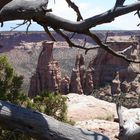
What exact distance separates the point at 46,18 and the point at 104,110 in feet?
114

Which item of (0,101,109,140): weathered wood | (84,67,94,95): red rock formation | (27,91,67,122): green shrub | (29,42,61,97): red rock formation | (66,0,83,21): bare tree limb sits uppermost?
(66,0,83,21): bare tree limb

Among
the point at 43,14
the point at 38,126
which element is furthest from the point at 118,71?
the point at 38,126

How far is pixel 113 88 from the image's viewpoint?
79.4m

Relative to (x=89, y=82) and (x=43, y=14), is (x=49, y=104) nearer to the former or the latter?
(x=43, y=14)

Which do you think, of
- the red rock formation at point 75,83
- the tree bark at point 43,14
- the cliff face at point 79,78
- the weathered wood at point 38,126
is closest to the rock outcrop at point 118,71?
the cliff face at point 79,78

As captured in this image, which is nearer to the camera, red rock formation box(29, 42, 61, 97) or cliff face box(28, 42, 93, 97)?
cliff face box(28, 42, 93, 97)

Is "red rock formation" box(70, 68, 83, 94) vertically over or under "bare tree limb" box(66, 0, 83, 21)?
under

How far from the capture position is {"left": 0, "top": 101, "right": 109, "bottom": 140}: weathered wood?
372 centimetres

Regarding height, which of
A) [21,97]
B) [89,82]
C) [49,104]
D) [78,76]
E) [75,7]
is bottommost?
[89,82]

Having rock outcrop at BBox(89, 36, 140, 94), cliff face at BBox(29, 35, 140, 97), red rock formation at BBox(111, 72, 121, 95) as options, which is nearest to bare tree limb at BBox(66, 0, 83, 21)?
rock outcrop at BBox(89, 36, 140, 94)

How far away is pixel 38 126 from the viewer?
374 cm

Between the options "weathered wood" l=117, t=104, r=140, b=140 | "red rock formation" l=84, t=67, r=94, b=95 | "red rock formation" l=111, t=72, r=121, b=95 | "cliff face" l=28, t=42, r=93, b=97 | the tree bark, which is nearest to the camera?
"weathered wood" l=117, t=104, r=140, b=140

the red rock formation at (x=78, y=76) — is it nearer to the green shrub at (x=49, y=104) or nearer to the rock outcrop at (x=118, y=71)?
the rock outcrop at (x=118, y=71)

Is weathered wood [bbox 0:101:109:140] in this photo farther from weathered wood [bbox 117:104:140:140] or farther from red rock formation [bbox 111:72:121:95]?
red rock formation [bbox 111:72:121:95]
